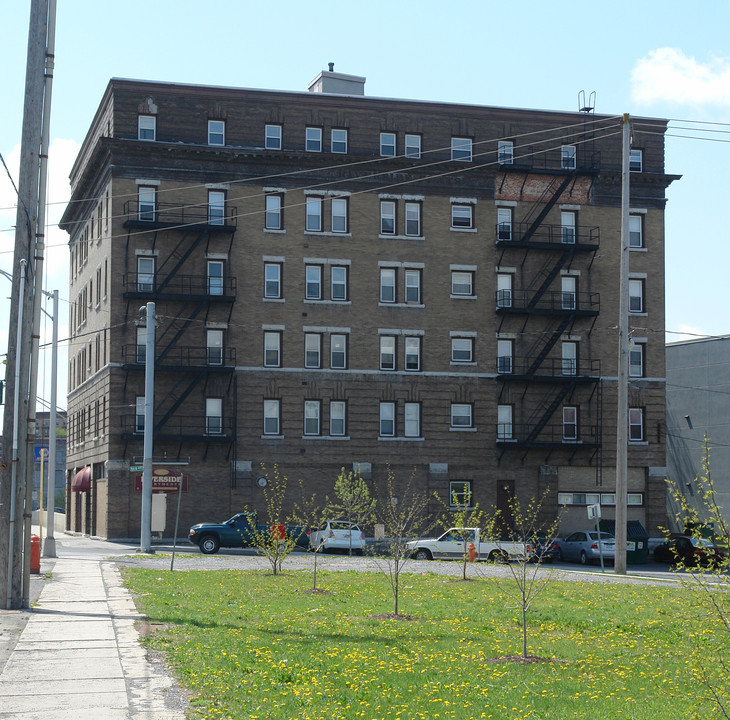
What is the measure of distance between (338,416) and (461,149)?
50.0 ft

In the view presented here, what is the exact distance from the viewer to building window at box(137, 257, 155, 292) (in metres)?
51.2

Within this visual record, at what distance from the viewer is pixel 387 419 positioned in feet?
177

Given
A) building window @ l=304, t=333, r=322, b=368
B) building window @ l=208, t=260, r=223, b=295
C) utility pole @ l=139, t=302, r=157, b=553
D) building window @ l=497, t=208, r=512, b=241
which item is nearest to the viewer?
utility pole @ l=139, t=302, r=157, b=553

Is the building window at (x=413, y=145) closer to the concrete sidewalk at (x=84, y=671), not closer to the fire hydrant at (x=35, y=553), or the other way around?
the fire hydrant at (x=35, y=553)

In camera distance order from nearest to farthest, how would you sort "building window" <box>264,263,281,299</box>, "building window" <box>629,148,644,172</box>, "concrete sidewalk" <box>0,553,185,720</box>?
"concrete sidewalk" <box>0,553,185,720</box>, "building window" <box>264,263,281,299</box>, "building window" <box>629,148,644,172</box>

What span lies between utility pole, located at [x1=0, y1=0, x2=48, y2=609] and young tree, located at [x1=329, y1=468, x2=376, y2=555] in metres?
29.9

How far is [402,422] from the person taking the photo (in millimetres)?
54000

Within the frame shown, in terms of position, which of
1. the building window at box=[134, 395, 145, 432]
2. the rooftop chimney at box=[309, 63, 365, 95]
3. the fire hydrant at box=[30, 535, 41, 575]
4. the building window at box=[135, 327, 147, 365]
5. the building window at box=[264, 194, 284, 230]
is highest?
the rooftop chimney at box=[309, 63, 365, 95]

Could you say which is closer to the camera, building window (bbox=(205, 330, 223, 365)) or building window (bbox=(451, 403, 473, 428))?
building window (bbox=(205, 330, 223, 365))

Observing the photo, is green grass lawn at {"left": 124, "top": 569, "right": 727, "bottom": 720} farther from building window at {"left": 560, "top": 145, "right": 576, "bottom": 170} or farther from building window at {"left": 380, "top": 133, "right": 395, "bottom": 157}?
building window at {"left": 560, "top": 145, "right": 576, "bottom": 170}

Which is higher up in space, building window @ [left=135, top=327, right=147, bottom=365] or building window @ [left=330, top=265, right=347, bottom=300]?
building window @ [left=330, top=265, right=347, bottom=300]

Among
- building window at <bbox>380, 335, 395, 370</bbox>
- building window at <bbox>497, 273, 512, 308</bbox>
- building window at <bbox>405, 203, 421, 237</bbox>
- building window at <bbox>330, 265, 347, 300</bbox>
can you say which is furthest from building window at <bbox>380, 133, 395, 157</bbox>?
building window at <bbox>380, 335, 395, 370</bbox>

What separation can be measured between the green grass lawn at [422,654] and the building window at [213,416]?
2895 cm

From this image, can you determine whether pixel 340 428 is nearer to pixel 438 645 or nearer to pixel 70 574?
pixel 70 574
